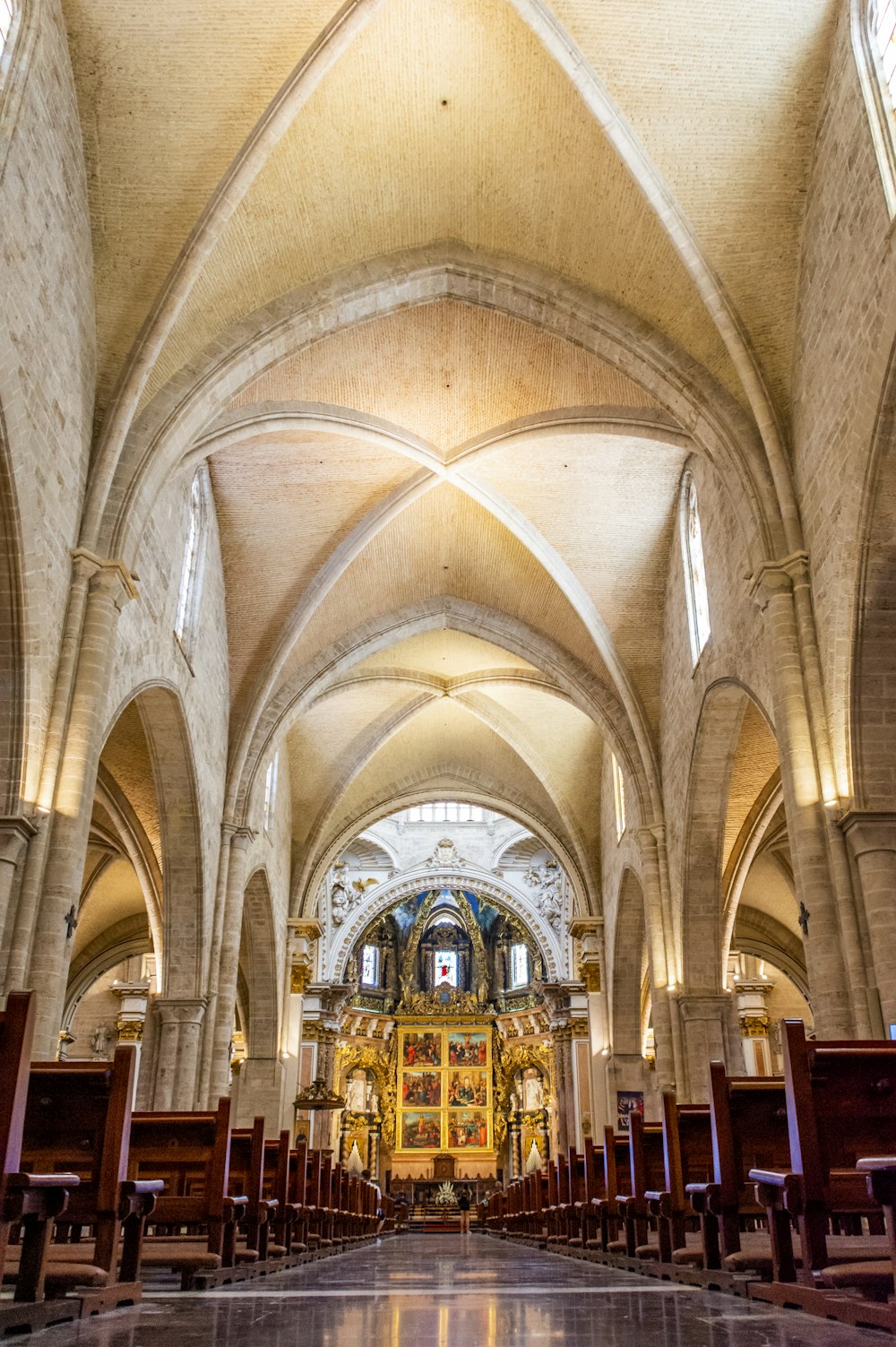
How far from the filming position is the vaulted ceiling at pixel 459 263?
37.8ft

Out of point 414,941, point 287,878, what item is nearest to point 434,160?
point 287,878

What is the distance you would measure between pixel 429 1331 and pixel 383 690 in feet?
67.5

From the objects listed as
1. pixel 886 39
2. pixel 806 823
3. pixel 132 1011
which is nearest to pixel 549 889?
pixel 132 1011

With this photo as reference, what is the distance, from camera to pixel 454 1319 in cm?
455

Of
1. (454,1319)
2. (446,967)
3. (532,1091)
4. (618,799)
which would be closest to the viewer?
(454,1319)

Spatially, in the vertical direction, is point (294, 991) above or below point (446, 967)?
below

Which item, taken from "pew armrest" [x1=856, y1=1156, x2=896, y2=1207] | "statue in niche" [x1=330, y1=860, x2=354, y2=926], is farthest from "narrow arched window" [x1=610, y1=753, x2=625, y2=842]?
"pew armrest" [x1=856, y1=1156, x2=896, y2=1207]

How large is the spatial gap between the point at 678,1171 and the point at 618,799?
15.5 meters

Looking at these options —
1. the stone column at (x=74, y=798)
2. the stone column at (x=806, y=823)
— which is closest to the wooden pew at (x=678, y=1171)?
the stone column at (x=806, y=823)

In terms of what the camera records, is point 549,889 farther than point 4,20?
Yes

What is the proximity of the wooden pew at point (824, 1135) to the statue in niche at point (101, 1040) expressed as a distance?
28.1m

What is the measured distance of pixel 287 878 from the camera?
25.5 meters

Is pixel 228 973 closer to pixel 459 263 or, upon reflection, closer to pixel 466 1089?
pixel 459 263

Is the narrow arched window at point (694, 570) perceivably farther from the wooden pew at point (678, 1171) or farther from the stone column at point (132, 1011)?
the stone column at point (132, 1011)
